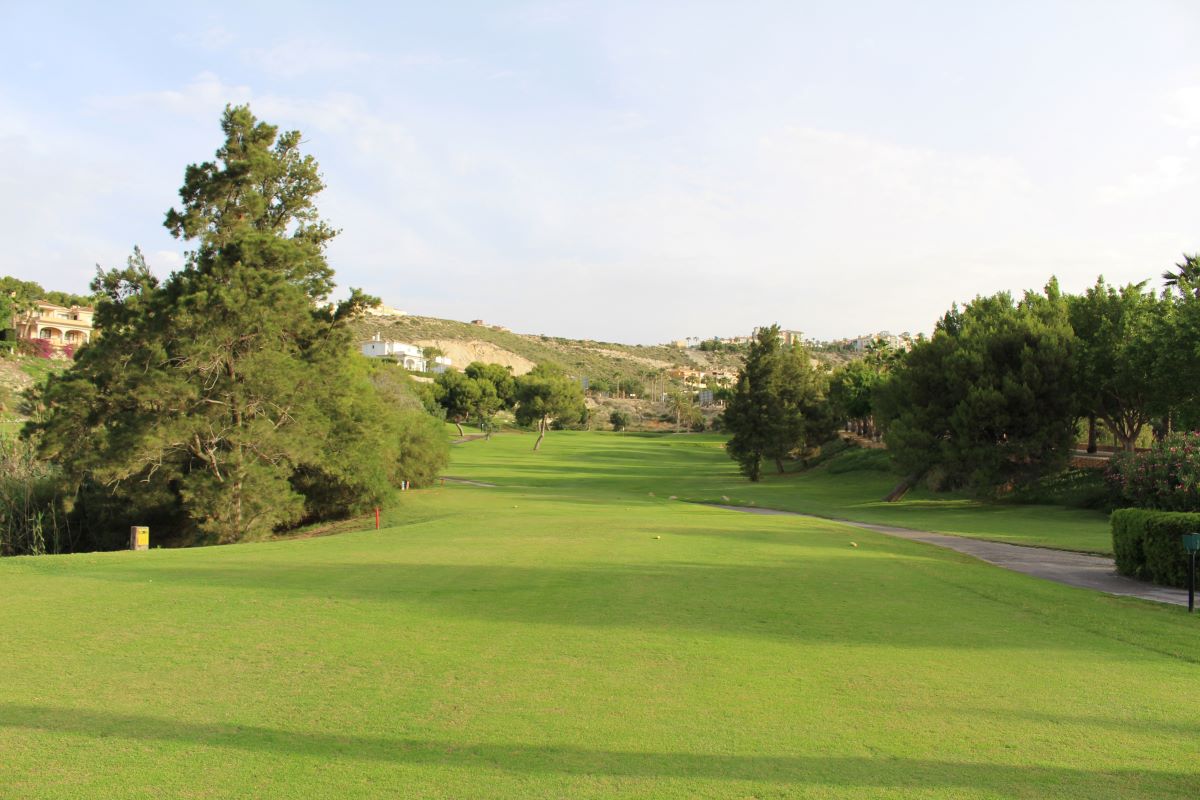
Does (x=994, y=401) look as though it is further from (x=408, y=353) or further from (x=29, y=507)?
(x=408, y=353)

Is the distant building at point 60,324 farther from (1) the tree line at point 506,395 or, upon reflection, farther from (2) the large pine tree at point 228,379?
(2) the large pine tree at point 228,379

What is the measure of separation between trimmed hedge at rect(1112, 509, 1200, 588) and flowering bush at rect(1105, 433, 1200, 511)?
33.5ft

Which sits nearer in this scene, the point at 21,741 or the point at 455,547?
the point at 21,741

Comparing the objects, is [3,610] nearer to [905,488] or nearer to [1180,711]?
[1180,711]

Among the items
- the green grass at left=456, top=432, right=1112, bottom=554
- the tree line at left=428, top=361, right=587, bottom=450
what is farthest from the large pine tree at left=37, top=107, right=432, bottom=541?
the tree line at left=428, top=361, right=587, bottom=450

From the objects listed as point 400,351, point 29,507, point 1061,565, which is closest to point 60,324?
point 400,351

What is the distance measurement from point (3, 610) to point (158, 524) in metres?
24.2

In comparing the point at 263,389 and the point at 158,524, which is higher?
the point at 263,389

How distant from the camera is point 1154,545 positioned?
50.3ft

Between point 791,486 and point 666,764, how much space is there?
47.8 meters

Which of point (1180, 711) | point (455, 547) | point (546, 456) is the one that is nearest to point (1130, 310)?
point (455, 547)

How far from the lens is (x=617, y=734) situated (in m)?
6.10

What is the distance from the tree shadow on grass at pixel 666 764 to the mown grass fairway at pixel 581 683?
23 millimetres

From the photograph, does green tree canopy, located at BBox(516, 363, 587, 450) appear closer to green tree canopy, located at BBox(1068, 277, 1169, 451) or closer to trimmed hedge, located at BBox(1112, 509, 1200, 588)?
green tree canopy, located at BBox(1068, 277, 1169, 451)
